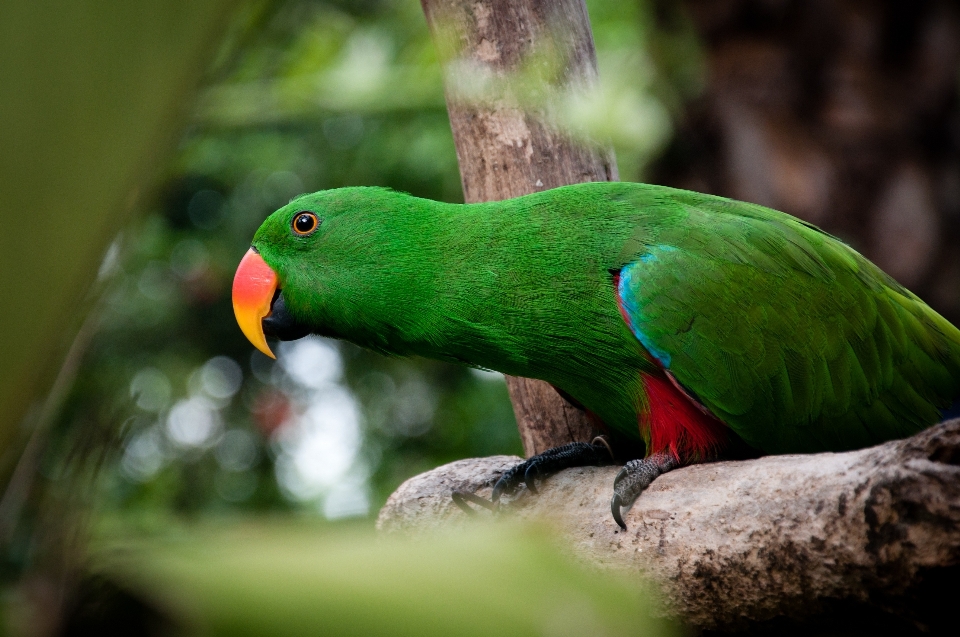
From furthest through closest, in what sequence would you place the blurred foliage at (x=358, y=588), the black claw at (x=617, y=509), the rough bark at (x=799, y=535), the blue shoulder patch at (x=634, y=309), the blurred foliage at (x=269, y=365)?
the blurred foliage at (x=269, y=365) < the blue shoulder patch at (x=634, y=309) < the black claw at (x=617, y=509) < the rough bark at (x=799, y=535) < the blurred foliage at (x=358, y=588)

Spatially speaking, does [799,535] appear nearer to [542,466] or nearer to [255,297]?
[542,466]

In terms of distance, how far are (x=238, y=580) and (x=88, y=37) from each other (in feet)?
0.75

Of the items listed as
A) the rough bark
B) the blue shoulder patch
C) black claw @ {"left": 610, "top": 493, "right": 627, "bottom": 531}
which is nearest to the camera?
the rough bark

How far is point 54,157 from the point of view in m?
0.36

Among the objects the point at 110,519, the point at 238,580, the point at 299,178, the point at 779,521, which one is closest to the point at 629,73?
the point at 779,521

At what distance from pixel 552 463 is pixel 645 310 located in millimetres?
609

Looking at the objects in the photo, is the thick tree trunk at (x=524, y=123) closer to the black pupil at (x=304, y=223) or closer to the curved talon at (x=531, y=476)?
the curved talon at (x=531, y=476)

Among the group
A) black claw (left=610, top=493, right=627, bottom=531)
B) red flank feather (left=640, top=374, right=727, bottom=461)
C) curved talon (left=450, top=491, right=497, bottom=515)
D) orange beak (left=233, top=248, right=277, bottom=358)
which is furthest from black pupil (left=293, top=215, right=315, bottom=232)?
black claw (left=610, top=493, right=627, bottom=531)

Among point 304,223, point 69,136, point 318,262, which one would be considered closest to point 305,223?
point 304,223

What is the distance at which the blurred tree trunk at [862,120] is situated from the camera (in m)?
3.71

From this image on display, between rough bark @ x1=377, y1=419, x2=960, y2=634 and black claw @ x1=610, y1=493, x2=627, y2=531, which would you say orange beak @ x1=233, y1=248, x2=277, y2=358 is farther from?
black claw @ x1=610, y1=493, x2=627, y2=531

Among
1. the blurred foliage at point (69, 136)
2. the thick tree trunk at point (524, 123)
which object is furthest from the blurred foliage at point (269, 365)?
the blurred foliage at point (69, 136)

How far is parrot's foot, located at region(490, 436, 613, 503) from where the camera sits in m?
2.58

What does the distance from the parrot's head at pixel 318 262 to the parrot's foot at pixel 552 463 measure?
658mm
